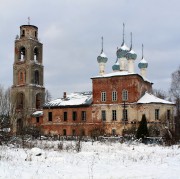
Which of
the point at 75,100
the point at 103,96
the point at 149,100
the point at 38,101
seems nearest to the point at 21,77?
the point at 38,101

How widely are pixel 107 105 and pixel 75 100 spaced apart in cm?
536

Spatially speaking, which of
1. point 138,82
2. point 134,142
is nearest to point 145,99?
point 138,82

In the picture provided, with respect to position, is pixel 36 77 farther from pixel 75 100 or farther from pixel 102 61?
pixel 102 61

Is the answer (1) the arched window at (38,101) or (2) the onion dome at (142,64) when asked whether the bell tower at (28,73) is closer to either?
(1) the arched window at (38,101)

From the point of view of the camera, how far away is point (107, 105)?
43.4m

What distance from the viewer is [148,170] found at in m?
12.3

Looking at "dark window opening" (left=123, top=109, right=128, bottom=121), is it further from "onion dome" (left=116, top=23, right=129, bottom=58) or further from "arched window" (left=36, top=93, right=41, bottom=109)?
"arched window" (left=36, top=93, right=41, bottom=109)

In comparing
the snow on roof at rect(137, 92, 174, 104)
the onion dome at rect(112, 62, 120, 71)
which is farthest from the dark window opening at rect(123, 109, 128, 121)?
the onion dome at rect(112, 62, 120, 71)

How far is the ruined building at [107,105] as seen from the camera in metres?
41.5

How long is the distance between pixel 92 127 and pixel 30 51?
16572 mm

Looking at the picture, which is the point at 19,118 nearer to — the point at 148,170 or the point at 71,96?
the point at 71,96

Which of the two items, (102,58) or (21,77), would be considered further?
(21,77)

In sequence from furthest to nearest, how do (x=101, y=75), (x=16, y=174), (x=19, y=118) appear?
(x=19, y=118) < (x=101, y=75) < (x=16, y=174)

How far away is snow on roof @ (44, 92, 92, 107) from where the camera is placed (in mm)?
45938
